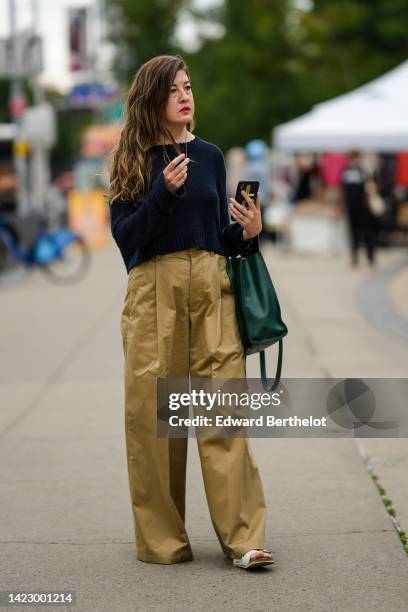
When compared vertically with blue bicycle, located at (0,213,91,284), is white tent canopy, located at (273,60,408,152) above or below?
above

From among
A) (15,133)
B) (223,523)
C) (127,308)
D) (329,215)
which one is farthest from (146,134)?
(15,133)

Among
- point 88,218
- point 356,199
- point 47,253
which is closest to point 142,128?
point 47,253

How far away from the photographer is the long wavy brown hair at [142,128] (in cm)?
439

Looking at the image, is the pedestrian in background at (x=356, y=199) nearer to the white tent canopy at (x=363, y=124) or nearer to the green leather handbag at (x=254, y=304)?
the white tent canopy at (x=363, y=124)

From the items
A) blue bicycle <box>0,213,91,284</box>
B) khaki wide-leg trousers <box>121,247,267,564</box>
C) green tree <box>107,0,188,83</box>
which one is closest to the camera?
khaki wide-leg trousers <box>121,247,267,564</box>

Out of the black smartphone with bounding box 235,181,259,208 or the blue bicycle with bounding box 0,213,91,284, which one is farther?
the blue bicycle with bounding box 0,213,91,284

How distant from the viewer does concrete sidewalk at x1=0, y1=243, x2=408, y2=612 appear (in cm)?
436

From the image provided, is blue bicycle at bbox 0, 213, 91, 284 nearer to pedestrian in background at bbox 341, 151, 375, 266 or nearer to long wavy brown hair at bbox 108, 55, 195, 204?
→ pedestrian in background at bbox 341, 151, 375, 266

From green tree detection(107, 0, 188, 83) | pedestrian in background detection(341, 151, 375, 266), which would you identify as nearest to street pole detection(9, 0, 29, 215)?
pedestrian in background detection(341, 151, 375, 266)

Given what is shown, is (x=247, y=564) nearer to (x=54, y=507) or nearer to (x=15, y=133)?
(x=54, y=507)

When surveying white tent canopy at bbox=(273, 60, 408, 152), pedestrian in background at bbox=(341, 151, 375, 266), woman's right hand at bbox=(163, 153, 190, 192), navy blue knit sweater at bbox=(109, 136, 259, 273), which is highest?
woman's right hand at bbox=(163, 153, 190, 192)

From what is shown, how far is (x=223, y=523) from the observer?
4.47m

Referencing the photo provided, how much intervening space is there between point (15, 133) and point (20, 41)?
10.5 ft

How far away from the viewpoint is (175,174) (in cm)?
426
